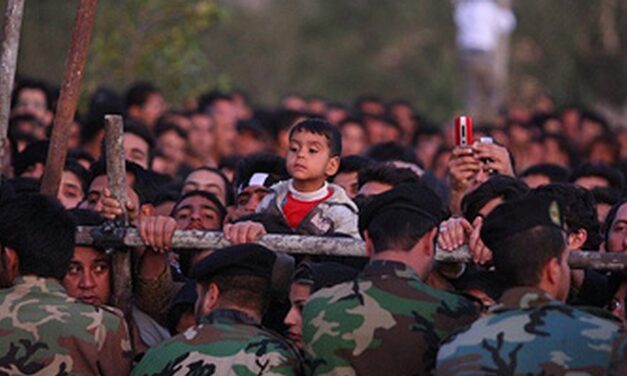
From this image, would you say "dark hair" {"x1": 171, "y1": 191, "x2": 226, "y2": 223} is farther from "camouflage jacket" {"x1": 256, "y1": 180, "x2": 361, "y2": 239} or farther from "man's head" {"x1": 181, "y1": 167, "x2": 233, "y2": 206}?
"man's head" {"x1": 181, "y1": 167, "x2": 233, "y2": 206}

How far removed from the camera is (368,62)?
39.8 m

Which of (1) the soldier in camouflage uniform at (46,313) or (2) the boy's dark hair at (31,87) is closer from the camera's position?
(1) the soldier in camouflage uniform at (46,313)

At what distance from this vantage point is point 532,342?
6988 mm

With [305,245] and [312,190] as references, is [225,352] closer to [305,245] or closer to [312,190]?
[305,245]

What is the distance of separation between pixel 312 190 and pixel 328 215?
1.20 ft

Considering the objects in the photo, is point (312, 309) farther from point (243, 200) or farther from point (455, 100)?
point (455, 100)

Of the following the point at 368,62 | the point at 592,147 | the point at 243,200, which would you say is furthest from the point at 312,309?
the point at 368,62

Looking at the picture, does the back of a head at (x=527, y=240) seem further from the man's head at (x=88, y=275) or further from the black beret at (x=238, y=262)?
the man's head at (x=88, y=275)

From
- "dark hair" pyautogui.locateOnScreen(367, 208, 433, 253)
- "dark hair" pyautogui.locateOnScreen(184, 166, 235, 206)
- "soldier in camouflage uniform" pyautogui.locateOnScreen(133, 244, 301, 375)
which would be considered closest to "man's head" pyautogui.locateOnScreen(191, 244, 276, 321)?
"soldier in camouflage uniform" pyautogui.locateOnScreen(133, 244, 301, 375)

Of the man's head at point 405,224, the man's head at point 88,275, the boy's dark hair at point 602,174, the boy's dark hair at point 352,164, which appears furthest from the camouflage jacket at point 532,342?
the boy's dark hair at point 602,174

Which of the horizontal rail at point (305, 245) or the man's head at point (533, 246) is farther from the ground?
the man's head at point (533, 246)

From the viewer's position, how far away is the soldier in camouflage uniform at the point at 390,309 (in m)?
7.45

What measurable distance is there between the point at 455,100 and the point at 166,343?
79.1 ft

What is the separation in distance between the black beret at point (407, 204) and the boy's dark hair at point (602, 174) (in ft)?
16.5
